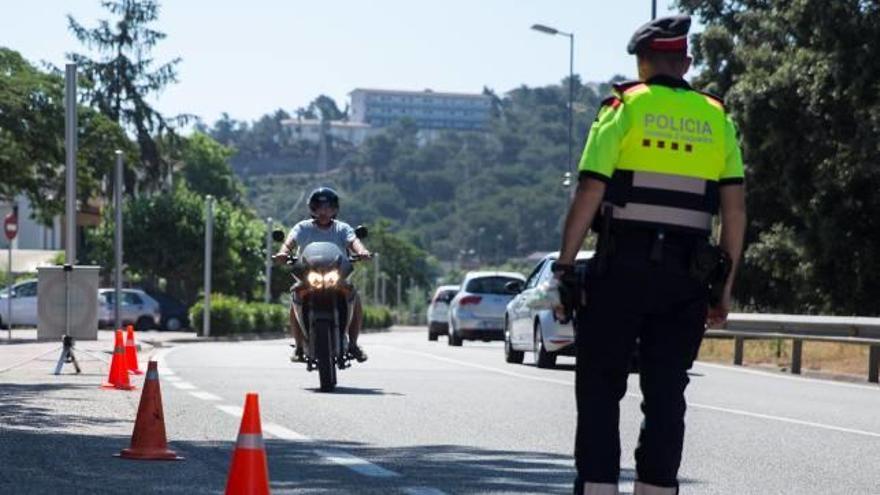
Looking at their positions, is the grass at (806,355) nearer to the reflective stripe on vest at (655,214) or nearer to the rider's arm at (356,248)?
the rider's arm at (356,248)

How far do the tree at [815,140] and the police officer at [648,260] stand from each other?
32632mm

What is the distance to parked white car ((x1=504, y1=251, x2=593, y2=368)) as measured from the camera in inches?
1021

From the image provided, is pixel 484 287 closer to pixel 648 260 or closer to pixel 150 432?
pixel 150 432

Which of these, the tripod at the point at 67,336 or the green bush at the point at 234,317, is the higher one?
the tripod at the point at 67,336

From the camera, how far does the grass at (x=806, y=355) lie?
95.6ft

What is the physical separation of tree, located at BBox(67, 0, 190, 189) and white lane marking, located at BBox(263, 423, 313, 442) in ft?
229

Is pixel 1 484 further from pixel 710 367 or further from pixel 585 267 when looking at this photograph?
pixel 710 367

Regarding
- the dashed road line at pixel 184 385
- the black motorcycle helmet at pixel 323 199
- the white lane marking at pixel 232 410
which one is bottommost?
the dashed road line at pixel 184 385

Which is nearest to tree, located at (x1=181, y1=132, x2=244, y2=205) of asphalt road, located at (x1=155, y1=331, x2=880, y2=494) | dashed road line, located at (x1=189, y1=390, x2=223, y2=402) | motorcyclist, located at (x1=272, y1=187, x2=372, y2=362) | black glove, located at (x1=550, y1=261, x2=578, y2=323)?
asphalt road, located at (x1=155, y1=331, x2=880, y2=494)

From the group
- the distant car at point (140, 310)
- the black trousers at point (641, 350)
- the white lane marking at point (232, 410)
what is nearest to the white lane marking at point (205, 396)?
the white lane marking at point (232, 410)

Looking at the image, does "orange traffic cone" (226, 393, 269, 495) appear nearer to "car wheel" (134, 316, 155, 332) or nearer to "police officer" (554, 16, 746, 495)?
"police officer" (554, 16, 746, 495)

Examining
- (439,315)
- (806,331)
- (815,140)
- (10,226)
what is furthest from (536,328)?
(439,315)

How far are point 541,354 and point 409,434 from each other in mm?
13299

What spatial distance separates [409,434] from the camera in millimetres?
13500
